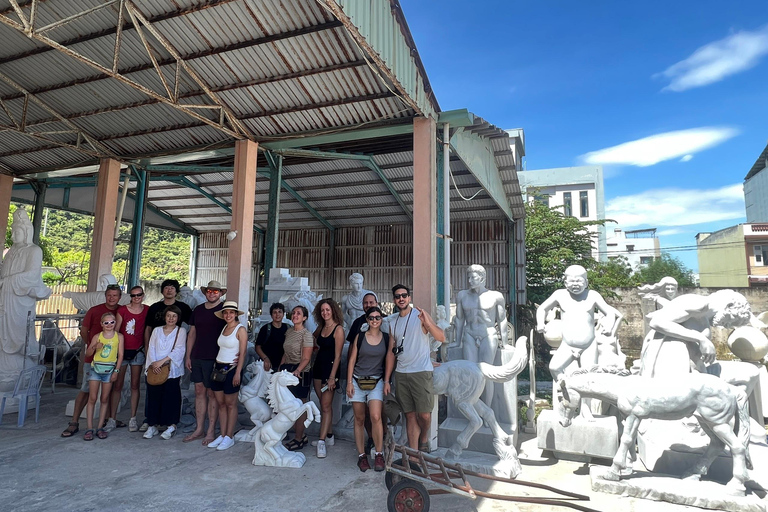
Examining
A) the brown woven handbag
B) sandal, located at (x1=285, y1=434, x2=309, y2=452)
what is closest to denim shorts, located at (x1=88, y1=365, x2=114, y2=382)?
the brown woven handbag

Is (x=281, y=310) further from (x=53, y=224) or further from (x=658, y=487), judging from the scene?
(x=53, y=224)

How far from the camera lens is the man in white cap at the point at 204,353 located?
490 cm

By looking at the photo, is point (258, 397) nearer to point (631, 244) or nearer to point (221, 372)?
point (221, 372)

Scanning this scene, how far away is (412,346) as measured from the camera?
4223 millimetres

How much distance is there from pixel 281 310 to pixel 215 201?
480 inches

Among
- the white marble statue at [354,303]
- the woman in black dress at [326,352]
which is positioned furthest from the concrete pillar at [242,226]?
the woman in black dress at [326,352]

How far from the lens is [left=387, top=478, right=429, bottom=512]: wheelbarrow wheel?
3252 mm

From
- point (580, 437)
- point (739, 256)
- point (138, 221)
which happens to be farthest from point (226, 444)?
point (739, 256)

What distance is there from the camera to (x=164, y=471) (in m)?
4.07

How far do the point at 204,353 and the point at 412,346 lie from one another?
2339mm

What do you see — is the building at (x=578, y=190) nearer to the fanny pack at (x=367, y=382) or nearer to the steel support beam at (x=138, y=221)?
the steel support beam at (x=138, y=221)

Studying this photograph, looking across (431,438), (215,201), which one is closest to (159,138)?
(215,201)

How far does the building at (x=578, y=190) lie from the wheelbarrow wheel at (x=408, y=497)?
23.8m

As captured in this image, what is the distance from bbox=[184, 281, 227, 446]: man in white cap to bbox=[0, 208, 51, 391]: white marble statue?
122 inches
